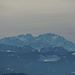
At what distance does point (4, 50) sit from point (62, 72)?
1531 inches

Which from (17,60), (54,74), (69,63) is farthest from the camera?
(69,63)

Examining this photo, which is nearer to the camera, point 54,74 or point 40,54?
point 54,74

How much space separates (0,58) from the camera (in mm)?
142125

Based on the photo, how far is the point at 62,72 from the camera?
477ft

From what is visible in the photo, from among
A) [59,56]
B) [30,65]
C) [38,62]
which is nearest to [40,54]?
[38,62]

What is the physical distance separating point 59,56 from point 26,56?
1405 inches

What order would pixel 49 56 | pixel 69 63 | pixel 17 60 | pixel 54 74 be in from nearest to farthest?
pixel 54 74, pixel 17 60, pixel 69 63, pixel 49 56

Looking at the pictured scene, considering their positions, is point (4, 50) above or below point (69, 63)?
above

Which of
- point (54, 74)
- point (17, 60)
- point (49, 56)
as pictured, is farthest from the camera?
point (49, 56)

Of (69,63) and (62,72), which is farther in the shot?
(69,63)

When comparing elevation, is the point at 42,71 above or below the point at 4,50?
below

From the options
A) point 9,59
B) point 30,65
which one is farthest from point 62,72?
point 9,59

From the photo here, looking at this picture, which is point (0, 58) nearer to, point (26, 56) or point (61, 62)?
point (26, 56)

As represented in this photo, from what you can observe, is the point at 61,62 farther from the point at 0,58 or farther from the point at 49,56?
the point at 0,58
